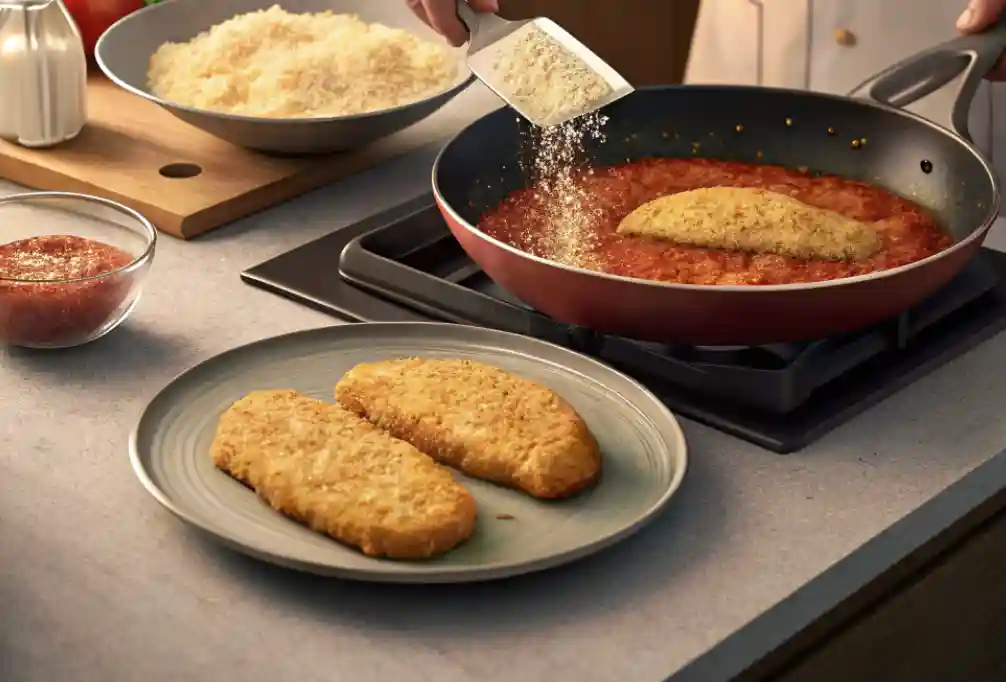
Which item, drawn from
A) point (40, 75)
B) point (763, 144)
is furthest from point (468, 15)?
point (40, 75)

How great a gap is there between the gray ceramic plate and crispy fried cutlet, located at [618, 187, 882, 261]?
22 centimetres

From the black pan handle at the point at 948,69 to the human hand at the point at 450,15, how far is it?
400 millimetres

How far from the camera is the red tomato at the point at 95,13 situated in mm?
1917

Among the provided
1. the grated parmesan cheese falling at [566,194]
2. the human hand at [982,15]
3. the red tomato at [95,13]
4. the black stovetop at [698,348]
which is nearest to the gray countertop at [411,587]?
the black stovetop at [698,348]

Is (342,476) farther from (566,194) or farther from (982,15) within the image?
(982,15)

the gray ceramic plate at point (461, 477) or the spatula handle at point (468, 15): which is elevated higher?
the spatula handle at point (468, 15)

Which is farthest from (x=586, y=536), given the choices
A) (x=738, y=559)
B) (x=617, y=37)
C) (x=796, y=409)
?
(x=617, y=37)

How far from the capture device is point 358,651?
0.83 meters

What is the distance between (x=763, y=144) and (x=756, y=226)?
0.83 feet

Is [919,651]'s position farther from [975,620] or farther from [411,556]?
[411,556]

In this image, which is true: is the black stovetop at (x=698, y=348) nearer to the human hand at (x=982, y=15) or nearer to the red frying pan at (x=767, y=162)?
the red frying pan at (x=767, y=162)

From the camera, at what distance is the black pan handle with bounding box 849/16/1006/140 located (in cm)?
135

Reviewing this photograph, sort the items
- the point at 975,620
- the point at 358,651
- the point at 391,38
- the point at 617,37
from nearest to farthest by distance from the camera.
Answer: the point at 358,651
the point at 975,620
the point at 391,38
the point at 617,37

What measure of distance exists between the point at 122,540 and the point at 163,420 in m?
0.11
